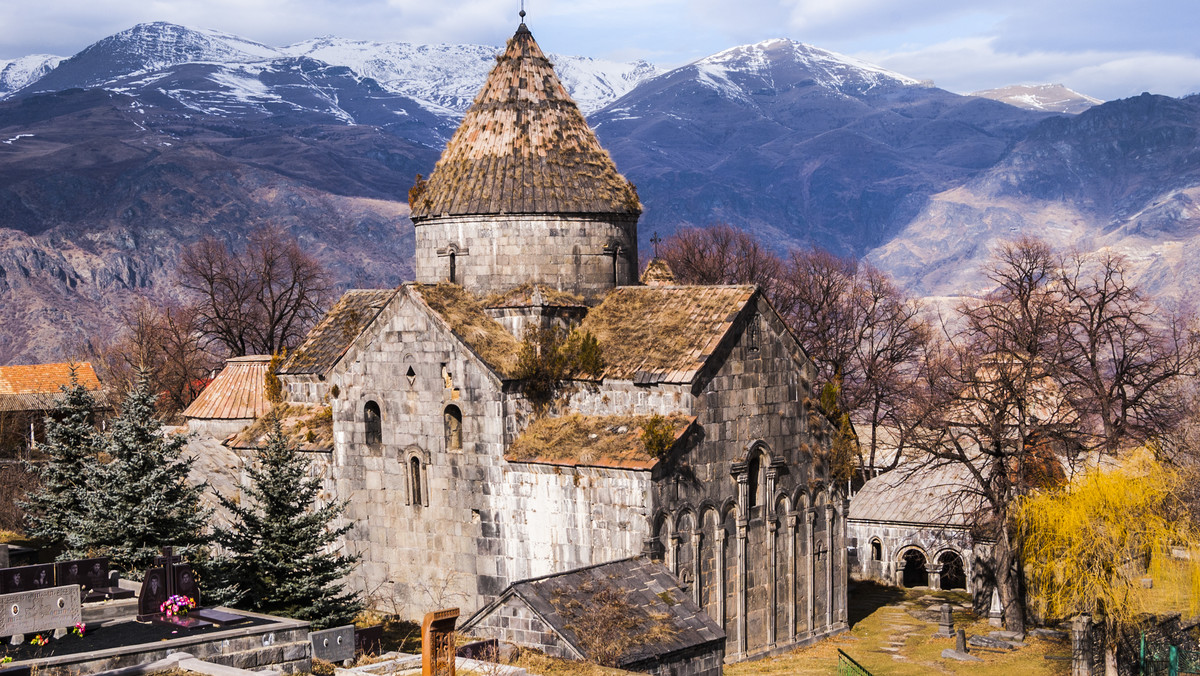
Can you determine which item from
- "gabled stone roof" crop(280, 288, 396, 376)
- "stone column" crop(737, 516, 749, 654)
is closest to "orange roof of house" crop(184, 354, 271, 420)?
"gabled stone roof" crop(280, 288, 396, 376)

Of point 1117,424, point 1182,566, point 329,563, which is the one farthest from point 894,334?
point 329,563

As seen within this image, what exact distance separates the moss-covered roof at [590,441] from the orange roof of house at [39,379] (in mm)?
38511

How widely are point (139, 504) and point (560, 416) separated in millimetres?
9315

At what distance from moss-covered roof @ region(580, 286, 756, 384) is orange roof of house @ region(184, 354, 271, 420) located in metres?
12.8

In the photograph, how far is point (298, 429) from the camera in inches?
1398

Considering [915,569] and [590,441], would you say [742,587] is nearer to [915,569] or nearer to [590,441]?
[590,441]

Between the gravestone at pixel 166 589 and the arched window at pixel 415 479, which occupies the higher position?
the arched window at pixel 415 479

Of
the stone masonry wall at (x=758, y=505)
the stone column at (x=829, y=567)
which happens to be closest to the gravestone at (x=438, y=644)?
the stone masonry wall at (x=758, y=505)

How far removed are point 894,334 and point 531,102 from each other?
37.9m

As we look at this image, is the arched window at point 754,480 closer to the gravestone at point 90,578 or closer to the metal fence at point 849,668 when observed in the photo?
the metal fence at point 849,668

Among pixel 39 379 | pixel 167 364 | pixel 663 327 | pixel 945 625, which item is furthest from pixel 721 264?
pixel 663 327

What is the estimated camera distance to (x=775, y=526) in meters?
31.3

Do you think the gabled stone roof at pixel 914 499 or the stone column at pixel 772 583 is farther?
the gabled stone roof at pixel 914 499

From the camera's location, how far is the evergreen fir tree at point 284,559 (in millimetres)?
25938
